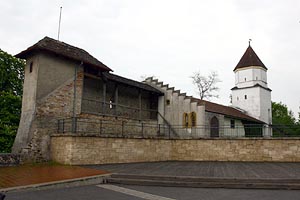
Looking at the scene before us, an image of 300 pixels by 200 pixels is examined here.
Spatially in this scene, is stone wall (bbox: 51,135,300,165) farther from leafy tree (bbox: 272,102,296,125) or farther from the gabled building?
leafy tree (bbox: 272,102,296,125)

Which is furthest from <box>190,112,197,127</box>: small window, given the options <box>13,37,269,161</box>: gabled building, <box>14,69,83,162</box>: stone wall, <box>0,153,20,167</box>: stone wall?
<box>0,153,20,167</box>: stone wall

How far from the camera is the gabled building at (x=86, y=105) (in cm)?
1321

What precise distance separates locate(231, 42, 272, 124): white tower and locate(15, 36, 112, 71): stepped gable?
19.2 metres

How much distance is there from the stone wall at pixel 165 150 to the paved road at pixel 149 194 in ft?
14.4

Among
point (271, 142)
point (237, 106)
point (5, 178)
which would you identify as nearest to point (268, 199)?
point (5, 178)

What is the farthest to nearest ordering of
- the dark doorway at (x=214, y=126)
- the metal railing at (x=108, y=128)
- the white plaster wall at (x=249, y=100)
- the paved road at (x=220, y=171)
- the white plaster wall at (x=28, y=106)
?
the white plaster wall at (x=249, y=100)
the dark doorway at (x=214, y=126)
the metal railing at (x=108, y=128)
the white plaster wall at (x=28, y=106)
the paved road at (x=220, y=171)

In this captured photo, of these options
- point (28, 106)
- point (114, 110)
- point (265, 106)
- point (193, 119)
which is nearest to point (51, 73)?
point (28, 106)

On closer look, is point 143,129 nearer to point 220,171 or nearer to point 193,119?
point 193,119

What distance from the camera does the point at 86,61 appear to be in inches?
590

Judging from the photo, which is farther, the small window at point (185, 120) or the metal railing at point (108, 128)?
the small window at point (185, 120)

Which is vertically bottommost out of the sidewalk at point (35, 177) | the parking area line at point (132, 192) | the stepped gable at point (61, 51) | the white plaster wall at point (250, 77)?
the parking area line at point (132, 192)

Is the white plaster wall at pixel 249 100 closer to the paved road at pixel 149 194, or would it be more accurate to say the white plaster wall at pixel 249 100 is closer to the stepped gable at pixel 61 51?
the stepped gable at pixel 61 51

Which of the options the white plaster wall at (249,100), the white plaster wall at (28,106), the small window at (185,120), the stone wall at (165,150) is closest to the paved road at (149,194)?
the stone wall at (165,150)

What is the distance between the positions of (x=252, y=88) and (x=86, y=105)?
1998cm
